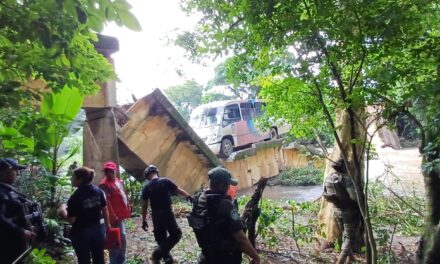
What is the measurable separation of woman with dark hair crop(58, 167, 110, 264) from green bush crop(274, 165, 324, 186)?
1528cm

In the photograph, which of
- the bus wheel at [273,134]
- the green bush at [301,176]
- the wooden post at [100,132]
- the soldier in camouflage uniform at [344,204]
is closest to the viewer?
the soldier in camouflage uniform at [344,204]

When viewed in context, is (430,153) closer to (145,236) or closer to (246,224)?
(246,224)

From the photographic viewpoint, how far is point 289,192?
16.6 m

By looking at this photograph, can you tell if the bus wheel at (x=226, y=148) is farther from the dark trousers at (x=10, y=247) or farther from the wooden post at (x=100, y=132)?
the dark trousers at (x=10, y=247)

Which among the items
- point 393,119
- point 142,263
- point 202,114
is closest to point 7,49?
point 393,119

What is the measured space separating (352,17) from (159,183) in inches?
133

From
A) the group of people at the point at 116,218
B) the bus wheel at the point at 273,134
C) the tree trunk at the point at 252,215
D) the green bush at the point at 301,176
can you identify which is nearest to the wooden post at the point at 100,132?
the group of people at the point at 116,218

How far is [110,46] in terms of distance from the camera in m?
6.40

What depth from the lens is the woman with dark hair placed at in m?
3.91

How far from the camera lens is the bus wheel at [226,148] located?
15734mm

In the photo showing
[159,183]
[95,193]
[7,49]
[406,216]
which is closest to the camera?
[7,49]

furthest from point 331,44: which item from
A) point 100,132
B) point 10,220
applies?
point 100,132

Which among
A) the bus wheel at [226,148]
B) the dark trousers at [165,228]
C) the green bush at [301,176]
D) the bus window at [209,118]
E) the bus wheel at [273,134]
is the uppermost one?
the bus window at [209,118]

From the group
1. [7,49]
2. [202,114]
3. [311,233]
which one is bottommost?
[311,233]
